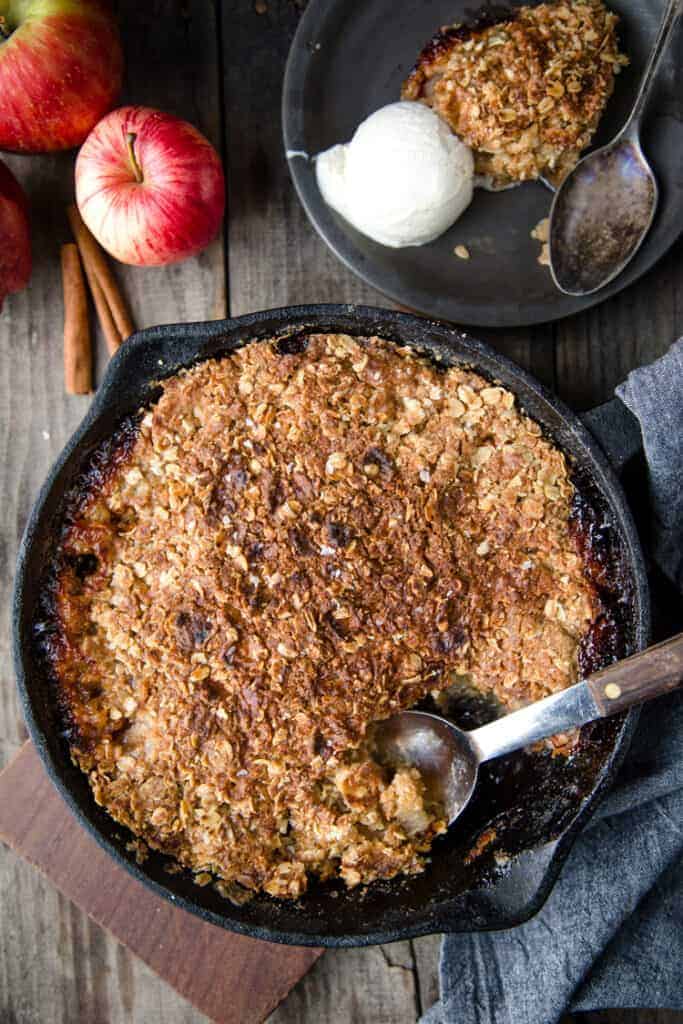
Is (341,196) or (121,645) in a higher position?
(341,196)

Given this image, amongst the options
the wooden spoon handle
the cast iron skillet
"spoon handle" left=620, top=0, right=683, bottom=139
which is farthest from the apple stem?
the wooden spoon handle

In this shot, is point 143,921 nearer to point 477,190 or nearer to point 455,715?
point 455,715

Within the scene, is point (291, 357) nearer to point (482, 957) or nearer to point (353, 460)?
point (353, 460)

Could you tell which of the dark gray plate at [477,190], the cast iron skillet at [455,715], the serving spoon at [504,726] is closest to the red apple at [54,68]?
the dark gray plate at [477,190]

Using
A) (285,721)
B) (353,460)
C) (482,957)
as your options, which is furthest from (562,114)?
(482,957)

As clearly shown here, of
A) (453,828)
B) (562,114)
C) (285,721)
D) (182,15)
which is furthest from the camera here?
(182,15)

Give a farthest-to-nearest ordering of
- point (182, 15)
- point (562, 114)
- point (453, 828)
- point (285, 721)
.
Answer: point (182, 15)
point (562, 114)
point (453, 828)
point (285, 721)

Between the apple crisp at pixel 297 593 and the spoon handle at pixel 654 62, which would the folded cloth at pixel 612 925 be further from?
the spoon handle at pixel 654 62

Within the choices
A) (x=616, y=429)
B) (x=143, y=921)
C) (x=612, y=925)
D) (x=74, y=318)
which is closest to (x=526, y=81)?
(x=616, y=429)
